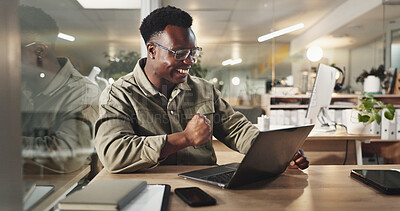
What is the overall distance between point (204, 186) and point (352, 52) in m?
4.44

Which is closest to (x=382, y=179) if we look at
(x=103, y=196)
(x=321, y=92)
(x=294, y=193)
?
(x=294, y=193)

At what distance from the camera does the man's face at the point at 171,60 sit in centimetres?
144

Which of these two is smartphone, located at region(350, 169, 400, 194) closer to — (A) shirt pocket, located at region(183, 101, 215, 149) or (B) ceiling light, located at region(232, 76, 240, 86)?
(A) shirt pocket, located at region(183, 101, 215, 149)

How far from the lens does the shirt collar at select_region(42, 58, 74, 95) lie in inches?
36.8

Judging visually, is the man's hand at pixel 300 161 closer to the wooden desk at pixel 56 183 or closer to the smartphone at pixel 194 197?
the smartphone at pixel 194 197

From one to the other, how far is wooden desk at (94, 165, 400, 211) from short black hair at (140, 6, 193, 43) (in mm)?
694

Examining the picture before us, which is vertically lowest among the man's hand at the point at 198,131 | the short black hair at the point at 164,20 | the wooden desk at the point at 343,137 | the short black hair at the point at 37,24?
the wooden desk at the point at 343,137

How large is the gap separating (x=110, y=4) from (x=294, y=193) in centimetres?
145

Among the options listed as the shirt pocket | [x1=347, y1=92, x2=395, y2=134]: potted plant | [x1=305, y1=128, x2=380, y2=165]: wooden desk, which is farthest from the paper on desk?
[x1=347, y1=92, x2=395, y2=134]: potted plant

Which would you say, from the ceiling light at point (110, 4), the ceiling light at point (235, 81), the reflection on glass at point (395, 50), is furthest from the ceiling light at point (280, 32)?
the ceiling light at point (110, 4)

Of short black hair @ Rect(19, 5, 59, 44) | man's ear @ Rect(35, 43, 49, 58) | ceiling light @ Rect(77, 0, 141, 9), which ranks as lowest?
man's ear @ Rect(35, 43, 49, 58)

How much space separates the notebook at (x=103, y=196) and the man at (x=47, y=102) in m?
0.17

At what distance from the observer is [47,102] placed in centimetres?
91

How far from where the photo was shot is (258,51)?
3.87 m
